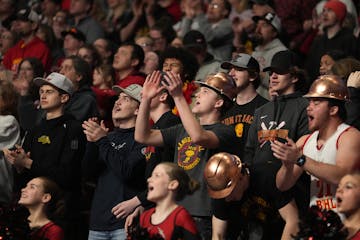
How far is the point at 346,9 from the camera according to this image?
1284cm

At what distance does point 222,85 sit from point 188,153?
2.16 feet

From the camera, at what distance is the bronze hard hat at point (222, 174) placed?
7984mm

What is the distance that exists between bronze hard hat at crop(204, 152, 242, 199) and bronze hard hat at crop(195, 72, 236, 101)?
0.85m

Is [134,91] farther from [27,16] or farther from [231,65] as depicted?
[27,16]

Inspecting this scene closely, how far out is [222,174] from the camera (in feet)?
26.1

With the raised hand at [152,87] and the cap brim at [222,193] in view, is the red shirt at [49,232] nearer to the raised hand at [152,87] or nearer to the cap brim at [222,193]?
the raised hand at [152,87]

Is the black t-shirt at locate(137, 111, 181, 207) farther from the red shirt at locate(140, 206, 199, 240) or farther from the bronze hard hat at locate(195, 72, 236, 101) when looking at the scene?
the red shirt at locate(140, 206, 199, 240)

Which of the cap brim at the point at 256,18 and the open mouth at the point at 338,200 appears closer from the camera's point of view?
the open mouth at the point at 338,200

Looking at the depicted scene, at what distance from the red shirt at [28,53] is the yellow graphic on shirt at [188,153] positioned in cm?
533

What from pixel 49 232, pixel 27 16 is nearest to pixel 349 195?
pixel 49 232

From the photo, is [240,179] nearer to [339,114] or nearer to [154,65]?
[339,114]

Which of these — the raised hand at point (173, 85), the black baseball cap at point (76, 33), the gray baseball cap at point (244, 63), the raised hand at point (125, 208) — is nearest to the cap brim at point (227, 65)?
the gray baseball cap at point (244, 63)

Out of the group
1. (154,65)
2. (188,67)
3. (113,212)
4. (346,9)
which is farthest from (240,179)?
(346,9)

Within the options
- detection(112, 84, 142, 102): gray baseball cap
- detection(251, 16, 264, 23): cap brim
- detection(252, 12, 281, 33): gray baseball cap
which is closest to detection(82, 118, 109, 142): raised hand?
detection(112, 84, 142, 102): gray baseball cap
